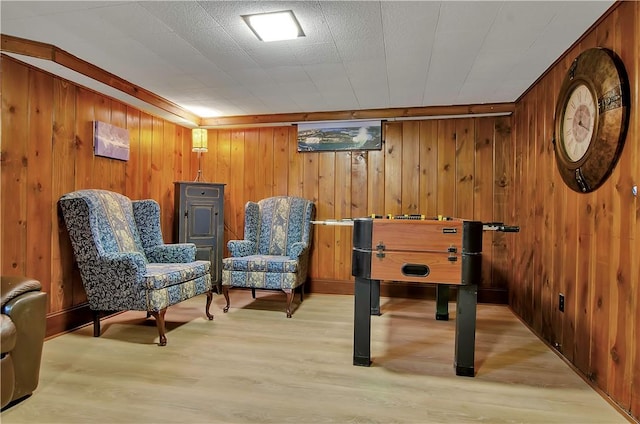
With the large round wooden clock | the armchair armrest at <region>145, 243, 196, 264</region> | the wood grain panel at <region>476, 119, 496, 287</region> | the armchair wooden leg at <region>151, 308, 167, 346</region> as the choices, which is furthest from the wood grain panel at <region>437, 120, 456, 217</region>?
the armchair wooden leg at <region>151, 308, 167, 346</region>

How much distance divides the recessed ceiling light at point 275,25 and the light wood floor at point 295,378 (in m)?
2.14

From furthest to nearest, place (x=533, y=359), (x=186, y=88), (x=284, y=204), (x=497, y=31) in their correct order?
(x=284, y=204) → (x=186, y=88) → (x=533, y=359) → (x=497, y=31)

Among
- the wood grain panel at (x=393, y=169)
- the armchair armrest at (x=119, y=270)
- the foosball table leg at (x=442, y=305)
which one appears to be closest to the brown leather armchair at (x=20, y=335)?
the armchair armrest at (x=119, y=270)

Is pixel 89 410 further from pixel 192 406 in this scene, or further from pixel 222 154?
pixel 222 154

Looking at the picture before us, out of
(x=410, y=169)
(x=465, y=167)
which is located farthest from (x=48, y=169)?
(x=465, y=167)

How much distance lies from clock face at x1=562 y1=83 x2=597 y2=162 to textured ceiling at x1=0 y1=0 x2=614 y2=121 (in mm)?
399

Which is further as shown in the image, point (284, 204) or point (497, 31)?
point (284, 204)

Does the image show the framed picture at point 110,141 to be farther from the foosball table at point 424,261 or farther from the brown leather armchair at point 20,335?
the foosball table at point 424,261

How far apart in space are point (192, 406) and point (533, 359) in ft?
7.18

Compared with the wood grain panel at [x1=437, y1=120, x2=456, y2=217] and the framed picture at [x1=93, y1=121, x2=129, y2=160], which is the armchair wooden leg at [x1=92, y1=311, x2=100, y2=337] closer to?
the framed picture at [x1=93, y1=121, x2=129, y2=160]

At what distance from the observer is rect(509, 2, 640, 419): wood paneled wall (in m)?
1.78

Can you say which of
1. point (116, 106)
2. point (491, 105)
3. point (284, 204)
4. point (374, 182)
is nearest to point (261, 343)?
point (284, 204)

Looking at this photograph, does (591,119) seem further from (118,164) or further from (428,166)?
(118,164)

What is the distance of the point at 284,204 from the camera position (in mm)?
4246
